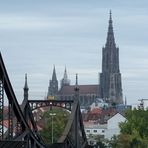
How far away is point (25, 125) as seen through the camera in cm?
4216

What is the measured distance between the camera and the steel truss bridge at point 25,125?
36.2 meters

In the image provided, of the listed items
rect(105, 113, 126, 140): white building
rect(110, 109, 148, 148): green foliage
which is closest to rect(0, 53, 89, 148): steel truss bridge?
rect(110, 109, 148, 148): green foliage

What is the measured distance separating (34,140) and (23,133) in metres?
2.29

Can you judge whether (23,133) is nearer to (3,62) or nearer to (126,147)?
(3,62)

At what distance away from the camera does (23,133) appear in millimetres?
41719

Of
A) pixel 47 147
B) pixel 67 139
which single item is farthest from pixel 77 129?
pixel 47 147

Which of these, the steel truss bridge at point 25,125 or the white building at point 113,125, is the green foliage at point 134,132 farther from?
the white building at point 113,125

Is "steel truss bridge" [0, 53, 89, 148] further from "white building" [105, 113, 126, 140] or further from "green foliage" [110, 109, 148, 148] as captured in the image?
"white building" [105, 113, 126, 140]

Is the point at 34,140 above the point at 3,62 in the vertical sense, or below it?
below

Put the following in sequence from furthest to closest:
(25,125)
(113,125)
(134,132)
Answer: (113,125) < (134,132) < (25,125)

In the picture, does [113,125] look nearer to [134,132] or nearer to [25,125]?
[134,132]

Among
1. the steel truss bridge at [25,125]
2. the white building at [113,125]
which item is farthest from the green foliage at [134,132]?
the white building at [113,125]

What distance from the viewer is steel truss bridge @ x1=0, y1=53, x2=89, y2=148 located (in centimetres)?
3619

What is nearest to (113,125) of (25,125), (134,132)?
(134,132)
